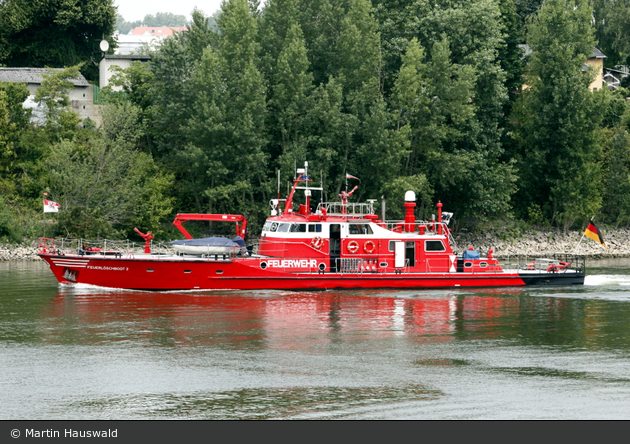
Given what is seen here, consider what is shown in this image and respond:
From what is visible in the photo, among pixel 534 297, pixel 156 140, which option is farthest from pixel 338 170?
pixel 534 297

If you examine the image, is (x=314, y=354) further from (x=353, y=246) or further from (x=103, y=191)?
Answer: (x=103, y=191)

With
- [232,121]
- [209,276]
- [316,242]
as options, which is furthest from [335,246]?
[232,121]

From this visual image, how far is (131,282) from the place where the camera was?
35688 mm

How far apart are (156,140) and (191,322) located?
109 feet

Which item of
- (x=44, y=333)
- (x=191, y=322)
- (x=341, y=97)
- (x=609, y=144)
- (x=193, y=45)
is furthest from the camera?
(x=609, y=144)

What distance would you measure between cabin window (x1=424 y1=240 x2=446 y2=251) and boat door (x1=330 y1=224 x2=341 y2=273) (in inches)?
161

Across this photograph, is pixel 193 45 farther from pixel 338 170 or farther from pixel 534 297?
pixel 534 297

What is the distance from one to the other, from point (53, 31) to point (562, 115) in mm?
46861

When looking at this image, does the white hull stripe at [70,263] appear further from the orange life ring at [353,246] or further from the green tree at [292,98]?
the green tree at [292,98]

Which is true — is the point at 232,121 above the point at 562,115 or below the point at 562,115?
below

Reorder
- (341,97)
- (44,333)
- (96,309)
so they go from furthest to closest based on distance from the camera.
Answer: (341,97), (96,309), (44,333)

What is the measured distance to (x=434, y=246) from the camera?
37.2m

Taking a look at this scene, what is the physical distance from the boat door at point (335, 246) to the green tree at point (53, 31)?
47.1 m

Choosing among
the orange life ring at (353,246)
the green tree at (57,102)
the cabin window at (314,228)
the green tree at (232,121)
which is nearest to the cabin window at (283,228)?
the cabin window at (314,228)
